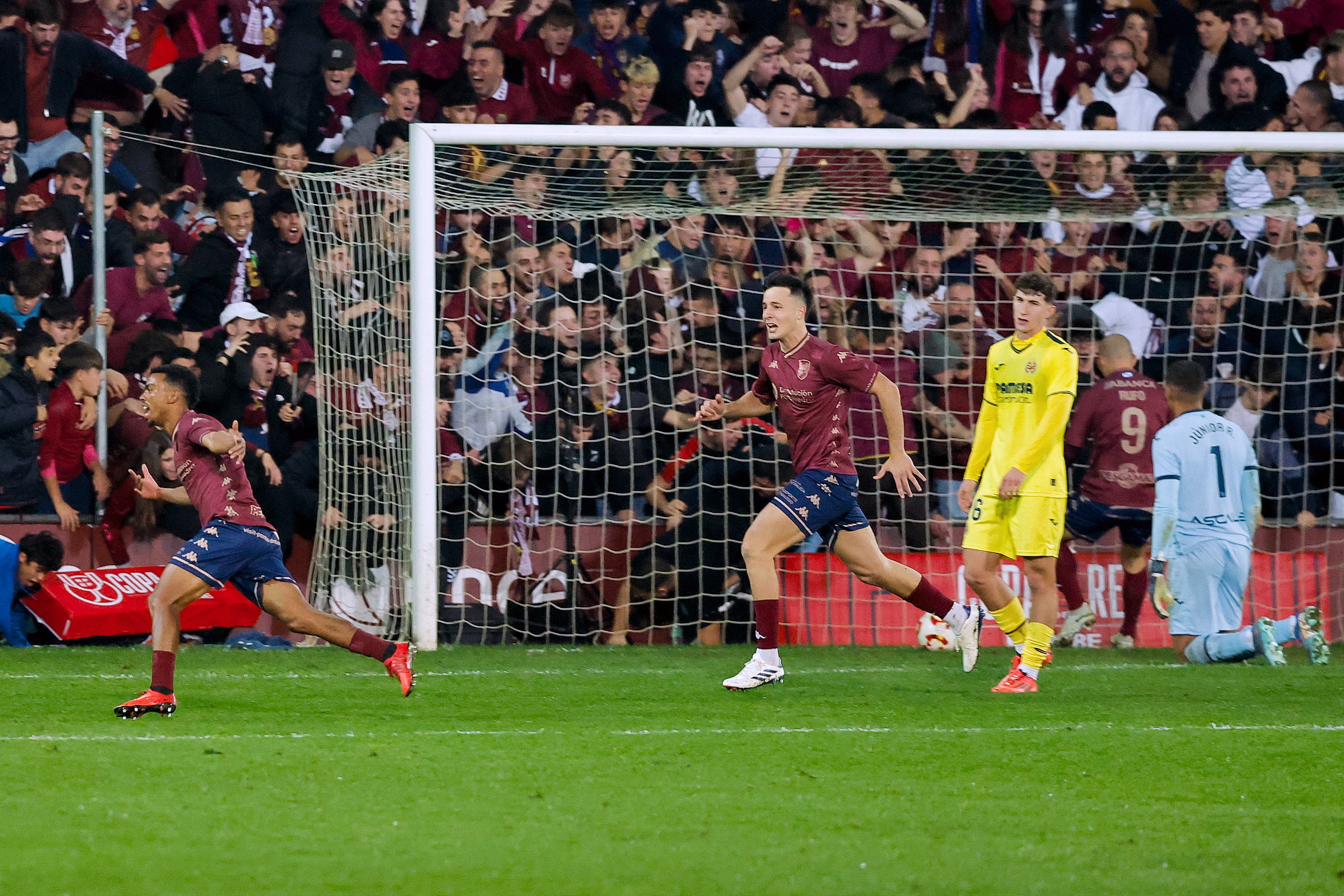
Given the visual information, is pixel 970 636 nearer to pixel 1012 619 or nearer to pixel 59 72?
pixel 1012 619

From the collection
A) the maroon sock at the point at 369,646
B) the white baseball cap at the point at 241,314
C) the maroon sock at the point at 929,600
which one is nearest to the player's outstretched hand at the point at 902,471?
the maroon sock at the point at 929,600

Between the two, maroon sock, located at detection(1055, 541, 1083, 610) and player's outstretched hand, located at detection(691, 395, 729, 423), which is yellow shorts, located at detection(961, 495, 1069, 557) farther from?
maroon sock, located at detection(1055, 541, 1083, 610)

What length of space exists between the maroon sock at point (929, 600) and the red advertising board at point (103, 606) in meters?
4.14

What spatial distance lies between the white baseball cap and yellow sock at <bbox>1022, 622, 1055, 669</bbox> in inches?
221

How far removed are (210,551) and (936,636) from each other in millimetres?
4943

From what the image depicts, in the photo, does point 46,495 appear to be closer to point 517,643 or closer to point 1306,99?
point 517,643

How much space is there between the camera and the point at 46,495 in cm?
1028

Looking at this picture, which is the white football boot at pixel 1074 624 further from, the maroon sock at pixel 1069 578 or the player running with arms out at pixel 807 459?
the player running with arms out at pixel 807 459

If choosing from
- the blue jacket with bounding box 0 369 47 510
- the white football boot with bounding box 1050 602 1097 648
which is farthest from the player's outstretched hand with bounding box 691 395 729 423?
the blue jacket with bounding box 0 369 47 510

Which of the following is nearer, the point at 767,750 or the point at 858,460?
the point at 767,750

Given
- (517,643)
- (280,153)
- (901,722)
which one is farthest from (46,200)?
(901,722)

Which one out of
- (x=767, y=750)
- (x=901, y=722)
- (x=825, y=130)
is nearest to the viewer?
(x=767, y=750)

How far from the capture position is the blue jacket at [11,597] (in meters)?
9.40

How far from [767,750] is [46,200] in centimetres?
767
